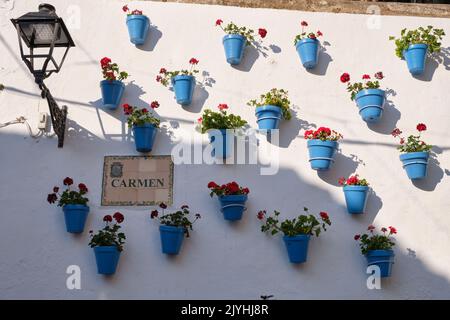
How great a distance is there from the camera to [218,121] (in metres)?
5.21

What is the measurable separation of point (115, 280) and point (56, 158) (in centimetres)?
113

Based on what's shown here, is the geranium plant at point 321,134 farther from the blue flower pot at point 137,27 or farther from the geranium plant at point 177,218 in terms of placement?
the blue flower pot at point 137,27

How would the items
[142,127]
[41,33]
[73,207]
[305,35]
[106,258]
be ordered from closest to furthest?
1. [41,33]
2. [106,258]
3. [73,207]
4. [142,127]
5. [305,35]

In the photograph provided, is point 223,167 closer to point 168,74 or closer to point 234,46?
point 168,74

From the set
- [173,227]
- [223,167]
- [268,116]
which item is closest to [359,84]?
[268,116]

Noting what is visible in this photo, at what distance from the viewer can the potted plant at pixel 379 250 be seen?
192 inches

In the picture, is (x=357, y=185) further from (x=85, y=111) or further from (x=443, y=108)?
(x=85, y=111)

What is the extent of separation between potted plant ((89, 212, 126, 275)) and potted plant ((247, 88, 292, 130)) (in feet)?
4.61

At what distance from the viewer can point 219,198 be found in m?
5.01

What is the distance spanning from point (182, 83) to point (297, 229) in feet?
5.05

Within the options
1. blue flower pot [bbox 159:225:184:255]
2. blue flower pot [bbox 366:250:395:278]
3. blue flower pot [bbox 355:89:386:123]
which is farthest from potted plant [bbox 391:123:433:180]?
blue flower pot [bbox 159:225:184:255]

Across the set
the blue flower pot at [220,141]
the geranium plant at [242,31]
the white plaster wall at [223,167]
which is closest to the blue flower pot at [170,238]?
the white plaster wall at [223,167]

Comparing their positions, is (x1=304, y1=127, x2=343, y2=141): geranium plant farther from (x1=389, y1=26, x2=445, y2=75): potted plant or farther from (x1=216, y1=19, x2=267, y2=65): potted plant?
(x1=389, y1=26, x2=445, y2=75): potted plant

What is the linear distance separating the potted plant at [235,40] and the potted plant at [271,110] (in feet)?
1.35
